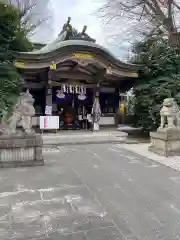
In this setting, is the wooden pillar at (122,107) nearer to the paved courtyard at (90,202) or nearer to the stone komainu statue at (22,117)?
the paved courtyard at (90,202)

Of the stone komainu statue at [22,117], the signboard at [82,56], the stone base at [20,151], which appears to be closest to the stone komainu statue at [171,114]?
the stone base at [20,151]

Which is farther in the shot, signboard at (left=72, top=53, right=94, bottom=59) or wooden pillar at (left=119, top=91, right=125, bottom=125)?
wooden pillar at (left=119, top=91, right=125, bottom=125)

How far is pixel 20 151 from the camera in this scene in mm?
5637

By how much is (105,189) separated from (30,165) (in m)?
2.38

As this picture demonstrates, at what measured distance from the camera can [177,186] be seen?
425 centimetres

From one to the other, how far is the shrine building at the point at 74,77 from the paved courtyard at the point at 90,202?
5.84m

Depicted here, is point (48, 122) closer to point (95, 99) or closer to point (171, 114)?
point (95, 99)

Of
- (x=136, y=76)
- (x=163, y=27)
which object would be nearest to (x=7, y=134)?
(x=136, y=76)

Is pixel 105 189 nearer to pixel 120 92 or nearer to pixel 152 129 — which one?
pixel 152 129

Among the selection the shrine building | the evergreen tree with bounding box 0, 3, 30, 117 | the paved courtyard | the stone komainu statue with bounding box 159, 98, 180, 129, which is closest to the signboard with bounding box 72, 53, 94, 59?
the shrine building

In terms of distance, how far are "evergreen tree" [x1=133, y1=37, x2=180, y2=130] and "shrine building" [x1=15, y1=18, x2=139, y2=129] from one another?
78cm

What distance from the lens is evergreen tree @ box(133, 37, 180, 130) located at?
10.7 m

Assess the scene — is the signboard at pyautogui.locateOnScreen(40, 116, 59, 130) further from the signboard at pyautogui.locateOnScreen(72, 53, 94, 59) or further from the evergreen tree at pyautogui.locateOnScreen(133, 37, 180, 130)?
the evergreen tree at pyautogui.locateOnScreen(133, 37, 180, 130)

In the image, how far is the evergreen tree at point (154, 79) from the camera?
10719 mm
